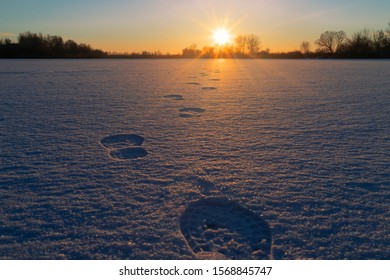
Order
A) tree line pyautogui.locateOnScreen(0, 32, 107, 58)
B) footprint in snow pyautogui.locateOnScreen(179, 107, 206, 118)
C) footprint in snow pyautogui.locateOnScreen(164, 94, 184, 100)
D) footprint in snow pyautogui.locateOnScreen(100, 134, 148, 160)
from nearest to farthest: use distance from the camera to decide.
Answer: footprint in snow pyautogui.locateOnScreen(100, 134, 148, 160), footprint in snow pyautogui.locateOnScreen(179, 107, 206, 118), footprint in snow pyautogui.locateOnScreen(164, 94, 184, 100), tree line pyautogui.locateOnScreen(0, 32, 107, 58)

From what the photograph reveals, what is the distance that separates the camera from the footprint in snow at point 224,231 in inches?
43.9

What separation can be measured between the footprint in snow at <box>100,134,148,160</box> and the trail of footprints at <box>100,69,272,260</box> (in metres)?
0.82

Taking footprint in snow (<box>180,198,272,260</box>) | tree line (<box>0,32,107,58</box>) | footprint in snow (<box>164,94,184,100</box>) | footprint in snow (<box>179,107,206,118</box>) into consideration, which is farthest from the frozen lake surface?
tree line (<box>0,32,107,58</box>)

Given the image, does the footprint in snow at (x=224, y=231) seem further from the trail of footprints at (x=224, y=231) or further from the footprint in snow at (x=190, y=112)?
the footprint in snow at (x=190, y=112)

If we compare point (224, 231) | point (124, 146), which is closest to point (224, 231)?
point (224, 231)

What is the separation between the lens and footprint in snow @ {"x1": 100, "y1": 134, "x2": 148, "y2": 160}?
2.03 m

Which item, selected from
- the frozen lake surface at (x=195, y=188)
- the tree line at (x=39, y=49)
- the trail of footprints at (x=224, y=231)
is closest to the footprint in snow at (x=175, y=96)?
the frozen lake surface at (x=195, y=188)

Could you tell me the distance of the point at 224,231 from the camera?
1.24m

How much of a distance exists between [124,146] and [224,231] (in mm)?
1288

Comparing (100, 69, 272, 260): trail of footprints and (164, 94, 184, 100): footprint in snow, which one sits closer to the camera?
(100, 69, 272, 260): trail of footprints

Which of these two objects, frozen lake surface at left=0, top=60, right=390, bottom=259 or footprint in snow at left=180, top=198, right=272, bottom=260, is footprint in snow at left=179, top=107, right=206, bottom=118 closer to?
frozen lake surface at left=0, top=60, right=390, bottom=259

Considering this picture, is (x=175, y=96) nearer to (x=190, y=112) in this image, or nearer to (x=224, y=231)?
(x=190, y=112)

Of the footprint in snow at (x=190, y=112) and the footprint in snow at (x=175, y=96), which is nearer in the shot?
the footprint in snow at (x=190, y=112)

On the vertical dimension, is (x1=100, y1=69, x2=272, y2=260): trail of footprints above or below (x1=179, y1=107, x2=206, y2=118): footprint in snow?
below
